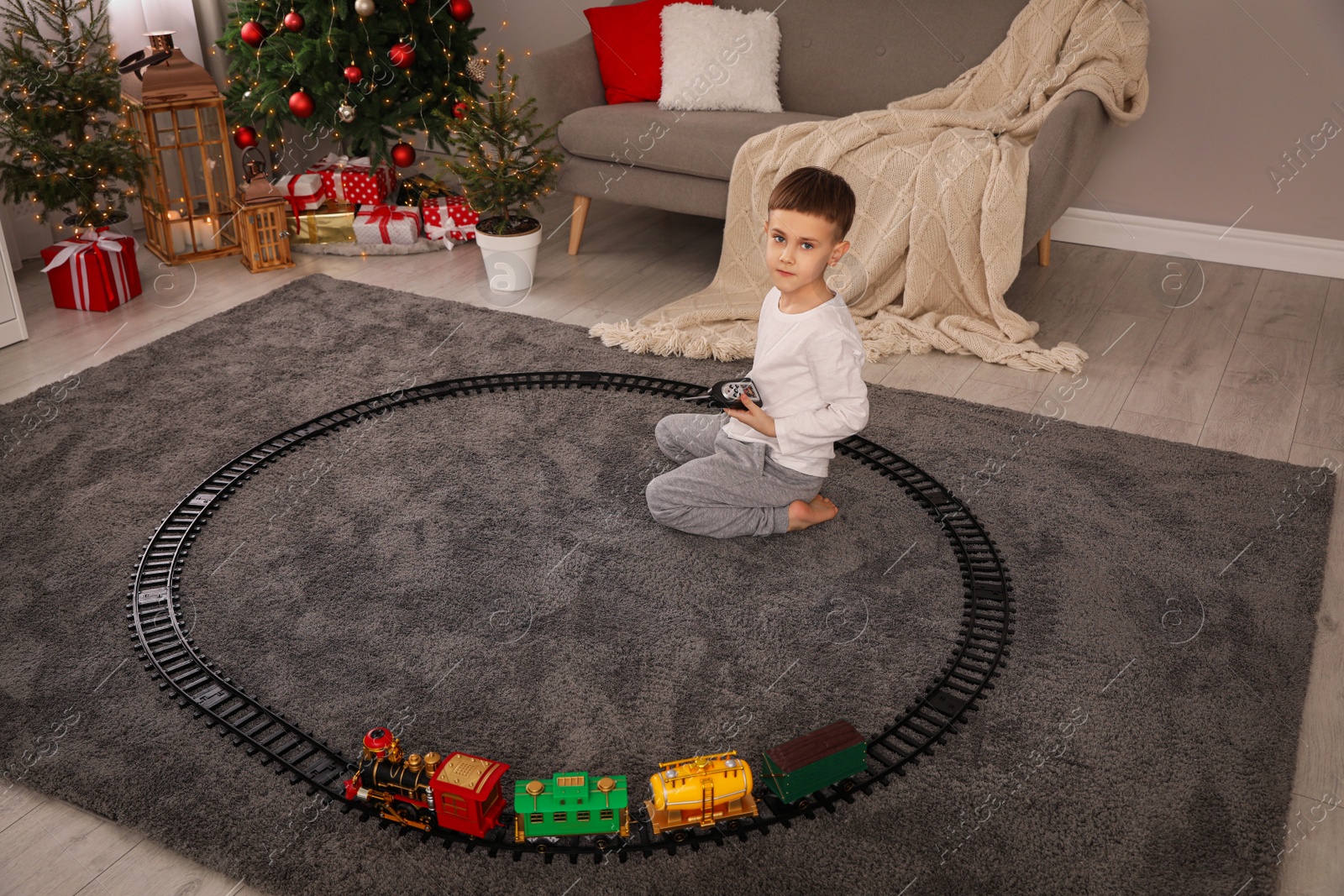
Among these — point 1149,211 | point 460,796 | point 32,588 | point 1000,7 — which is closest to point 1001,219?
point 1000,7

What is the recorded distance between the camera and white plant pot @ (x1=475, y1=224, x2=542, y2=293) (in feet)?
11.8

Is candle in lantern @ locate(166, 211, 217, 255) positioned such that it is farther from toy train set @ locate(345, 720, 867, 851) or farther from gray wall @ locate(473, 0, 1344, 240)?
toy train set @ locate(345, 720, 867, 851)

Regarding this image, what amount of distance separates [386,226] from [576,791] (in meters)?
3.01

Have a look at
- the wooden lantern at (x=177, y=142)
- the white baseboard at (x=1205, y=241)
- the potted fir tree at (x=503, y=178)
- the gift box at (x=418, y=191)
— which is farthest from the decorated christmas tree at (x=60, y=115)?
the white baseboard at (x=1205, y=241)

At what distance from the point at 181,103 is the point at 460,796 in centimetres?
307

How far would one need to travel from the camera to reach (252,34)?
154 inches

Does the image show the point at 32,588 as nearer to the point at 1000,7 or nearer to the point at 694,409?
the point at 694,409

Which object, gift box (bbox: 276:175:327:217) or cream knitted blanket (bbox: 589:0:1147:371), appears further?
gift box (bbox: 276:175:327:217)

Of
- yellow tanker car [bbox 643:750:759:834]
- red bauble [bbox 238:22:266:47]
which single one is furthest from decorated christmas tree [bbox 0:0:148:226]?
yellow tanker car [bbox 643:750:759:834]

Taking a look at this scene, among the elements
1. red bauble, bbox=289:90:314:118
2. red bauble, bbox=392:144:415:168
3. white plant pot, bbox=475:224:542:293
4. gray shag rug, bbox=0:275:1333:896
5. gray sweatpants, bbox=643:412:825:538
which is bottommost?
gray shag rug, bbox=0:275:1333:896

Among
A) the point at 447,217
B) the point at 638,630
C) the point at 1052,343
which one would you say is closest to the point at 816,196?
the point at 638,630

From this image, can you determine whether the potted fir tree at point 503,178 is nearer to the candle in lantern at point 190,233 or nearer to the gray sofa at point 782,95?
the gray sofa at point 782,95

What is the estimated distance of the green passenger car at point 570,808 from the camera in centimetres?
151

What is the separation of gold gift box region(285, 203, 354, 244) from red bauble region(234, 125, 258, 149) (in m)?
0.34
